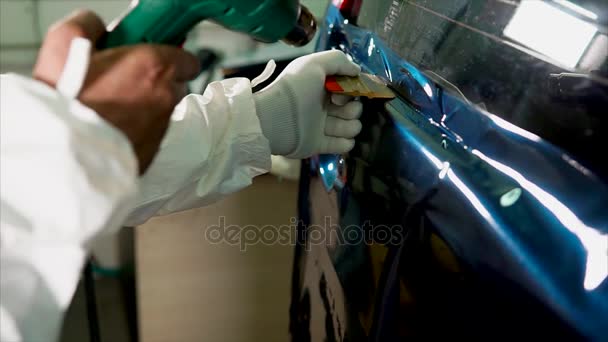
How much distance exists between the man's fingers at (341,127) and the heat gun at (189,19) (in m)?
0.19

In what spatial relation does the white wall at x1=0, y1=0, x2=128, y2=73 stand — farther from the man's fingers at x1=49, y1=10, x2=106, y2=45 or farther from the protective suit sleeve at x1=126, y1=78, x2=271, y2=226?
the man's fingers at x1=49, y1=10, x2=106, y2=45

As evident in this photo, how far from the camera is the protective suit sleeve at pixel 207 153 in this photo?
0.62 meters

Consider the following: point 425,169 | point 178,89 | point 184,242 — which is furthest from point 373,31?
point 184,242

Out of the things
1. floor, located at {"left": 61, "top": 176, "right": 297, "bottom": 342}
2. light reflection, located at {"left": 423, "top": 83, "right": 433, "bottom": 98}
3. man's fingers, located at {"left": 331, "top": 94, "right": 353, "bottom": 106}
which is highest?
light reflection, located at {"left": 423, "top": 83, "right": 433, "bottom": 98}

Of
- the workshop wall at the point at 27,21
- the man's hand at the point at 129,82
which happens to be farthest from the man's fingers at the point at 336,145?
the workshop wall at the point at 27,21

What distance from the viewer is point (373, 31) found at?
0.75m

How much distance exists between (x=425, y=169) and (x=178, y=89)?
0.27 meters

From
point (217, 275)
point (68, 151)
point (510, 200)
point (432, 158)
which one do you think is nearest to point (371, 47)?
point (432, 158)

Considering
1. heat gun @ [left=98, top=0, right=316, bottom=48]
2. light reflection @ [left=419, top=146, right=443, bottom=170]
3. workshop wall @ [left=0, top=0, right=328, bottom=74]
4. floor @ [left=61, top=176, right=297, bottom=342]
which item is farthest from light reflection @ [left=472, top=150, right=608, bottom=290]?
workshop wall @ [left=0, top=0, right=328, bottom=74]

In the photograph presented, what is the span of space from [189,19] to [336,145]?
0.99ft

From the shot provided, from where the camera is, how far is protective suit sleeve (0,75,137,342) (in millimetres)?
377

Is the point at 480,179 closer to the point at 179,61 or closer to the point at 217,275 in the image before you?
the point at 179,61

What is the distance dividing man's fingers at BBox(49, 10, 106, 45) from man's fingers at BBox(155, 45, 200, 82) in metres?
0.06

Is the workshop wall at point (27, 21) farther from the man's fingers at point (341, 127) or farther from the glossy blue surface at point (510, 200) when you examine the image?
the glossy blue surface at point (510, 200)
